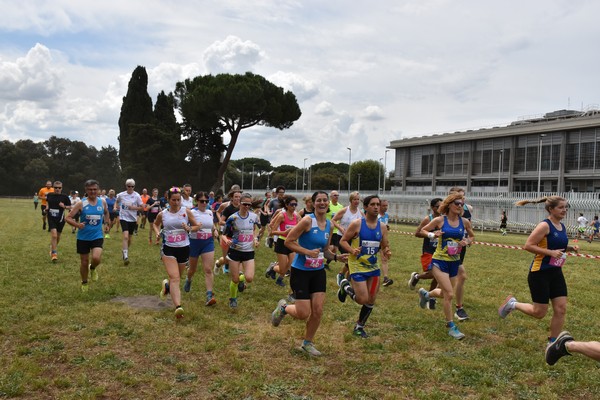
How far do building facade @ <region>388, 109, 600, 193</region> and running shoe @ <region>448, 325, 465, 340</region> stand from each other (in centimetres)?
6454

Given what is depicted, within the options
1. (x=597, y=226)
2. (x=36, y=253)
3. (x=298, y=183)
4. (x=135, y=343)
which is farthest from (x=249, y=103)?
(x=298, y=183)

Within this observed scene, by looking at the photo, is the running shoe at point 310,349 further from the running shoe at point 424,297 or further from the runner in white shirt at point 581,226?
the runner in white shirt at point 581,226

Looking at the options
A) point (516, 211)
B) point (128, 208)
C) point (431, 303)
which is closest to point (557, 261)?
point (431, 303)

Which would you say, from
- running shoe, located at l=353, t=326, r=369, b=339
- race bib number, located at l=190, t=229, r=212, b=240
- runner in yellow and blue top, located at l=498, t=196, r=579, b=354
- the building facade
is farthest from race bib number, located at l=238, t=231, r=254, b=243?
the building facade

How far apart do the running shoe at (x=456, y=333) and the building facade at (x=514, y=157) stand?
64.5 metres

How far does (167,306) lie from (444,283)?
460cm

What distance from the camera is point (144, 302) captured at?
894cm

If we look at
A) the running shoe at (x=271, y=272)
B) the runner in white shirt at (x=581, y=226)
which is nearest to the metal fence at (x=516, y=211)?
the runner in white shirt at (x=581, y=226)

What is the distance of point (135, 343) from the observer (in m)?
6.57

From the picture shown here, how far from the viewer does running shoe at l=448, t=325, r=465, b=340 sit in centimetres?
709

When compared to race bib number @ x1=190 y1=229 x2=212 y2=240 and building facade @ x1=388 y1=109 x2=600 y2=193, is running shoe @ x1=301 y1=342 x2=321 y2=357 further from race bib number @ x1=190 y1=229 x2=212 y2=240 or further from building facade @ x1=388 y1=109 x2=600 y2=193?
building facade @ x1=388 y1=109 x2=600 y2=193

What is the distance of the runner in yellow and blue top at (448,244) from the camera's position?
7.24 m

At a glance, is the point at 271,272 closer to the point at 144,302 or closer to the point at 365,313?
the point at 144,302

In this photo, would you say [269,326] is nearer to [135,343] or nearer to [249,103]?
[135,343]
